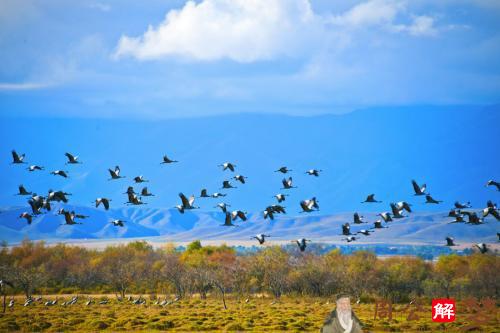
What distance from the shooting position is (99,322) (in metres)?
72.1

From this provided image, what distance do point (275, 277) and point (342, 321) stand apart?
84.5 meters

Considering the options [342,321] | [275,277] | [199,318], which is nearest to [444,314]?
[199,318]

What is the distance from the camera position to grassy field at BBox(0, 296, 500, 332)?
68.8 metres

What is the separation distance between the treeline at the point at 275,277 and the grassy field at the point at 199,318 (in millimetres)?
9111

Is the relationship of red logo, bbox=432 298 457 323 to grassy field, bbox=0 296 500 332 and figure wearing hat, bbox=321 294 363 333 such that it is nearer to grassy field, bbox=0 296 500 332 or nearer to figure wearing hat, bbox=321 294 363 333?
grassy field, bbox=0 296 500 332

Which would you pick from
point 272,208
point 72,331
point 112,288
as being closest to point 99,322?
point 72,331

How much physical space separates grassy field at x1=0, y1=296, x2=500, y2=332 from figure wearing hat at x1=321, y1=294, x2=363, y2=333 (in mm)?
34835

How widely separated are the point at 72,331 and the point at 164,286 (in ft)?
190

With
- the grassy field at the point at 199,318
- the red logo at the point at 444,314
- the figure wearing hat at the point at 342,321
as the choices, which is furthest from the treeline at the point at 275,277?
the figure wearing hat at the point at 342,321

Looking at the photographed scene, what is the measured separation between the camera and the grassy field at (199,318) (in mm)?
68812

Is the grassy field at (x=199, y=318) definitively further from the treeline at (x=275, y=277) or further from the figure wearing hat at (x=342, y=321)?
the figure wearing hat at (x=342, y=321)

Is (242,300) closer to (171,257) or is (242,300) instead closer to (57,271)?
(171,257)

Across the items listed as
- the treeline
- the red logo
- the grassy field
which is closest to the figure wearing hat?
the grassy field

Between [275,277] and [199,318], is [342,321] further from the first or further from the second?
[275,277]
